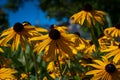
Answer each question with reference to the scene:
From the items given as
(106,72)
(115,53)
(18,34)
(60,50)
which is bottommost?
(106,72)

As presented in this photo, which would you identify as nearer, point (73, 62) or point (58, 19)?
point (73, 62)

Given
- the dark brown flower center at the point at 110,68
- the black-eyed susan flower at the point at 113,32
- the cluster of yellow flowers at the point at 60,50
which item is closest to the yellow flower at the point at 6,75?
the cluster of yellow flowers at the point at 60,50

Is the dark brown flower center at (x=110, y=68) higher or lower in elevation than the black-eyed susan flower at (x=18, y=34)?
lower

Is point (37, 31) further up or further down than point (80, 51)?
further up

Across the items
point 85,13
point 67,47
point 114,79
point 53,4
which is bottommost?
point 114,79

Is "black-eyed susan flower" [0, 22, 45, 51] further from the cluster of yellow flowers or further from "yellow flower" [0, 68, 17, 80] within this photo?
"yellow flower" [0, 68, 17, 80]

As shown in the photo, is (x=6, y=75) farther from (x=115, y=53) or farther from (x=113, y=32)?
(x=113, y=32)

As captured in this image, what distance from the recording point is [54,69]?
3.84 m

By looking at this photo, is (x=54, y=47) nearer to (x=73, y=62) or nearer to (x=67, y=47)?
(x=67, y=47)

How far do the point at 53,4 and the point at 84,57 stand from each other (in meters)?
31.1

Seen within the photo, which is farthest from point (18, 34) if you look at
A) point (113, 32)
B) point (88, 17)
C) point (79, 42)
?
point (113, 32)

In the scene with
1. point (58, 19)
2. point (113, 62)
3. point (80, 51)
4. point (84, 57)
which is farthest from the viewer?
point (58, 19)

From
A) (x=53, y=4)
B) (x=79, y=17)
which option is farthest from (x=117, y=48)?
(x=53, y=4)

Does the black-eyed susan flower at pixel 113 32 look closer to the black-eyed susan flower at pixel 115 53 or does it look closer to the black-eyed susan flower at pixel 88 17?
the black-eyed susan flower at pixel 88 17
